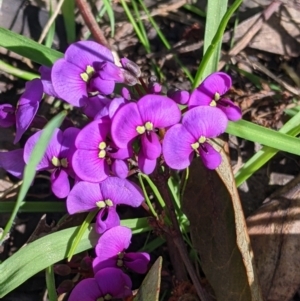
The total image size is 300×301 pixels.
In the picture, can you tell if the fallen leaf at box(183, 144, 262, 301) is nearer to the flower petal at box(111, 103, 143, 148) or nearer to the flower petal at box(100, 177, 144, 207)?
the flower petal at box(100, 177, 144, 207)

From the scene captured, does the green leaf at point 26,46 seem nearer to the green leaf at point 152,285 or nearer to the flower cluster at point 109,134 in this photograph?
the flower cluster at point 109,134

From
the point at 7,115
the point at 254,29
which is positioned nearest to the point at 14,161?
the point at 7,115

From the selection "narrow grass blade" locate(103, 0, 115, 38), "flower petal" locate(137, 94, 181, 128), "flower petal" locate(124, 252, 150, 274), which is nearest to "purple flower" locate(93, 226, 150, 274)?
"flower petal" locate(124, 252, 150, 274)

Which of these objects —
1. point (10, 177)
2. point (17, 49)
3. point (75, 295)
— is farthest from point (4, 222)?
point (17, 49)

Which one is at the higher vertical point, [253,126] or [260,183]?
[253,126]

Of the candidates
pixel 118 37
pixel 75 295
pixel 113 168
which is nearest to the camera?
pixel 113 168

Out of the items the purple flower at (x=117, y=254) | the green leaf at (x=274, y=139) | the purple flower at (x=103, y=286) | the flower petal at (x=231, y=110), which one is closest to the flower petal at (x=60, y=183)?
the purple flower at (x=117, y=254)

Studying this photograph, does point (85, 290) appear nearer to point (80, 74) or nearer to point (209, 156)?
point (209, 156)

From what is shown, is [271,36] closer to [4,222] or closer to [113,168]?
[113,168]
